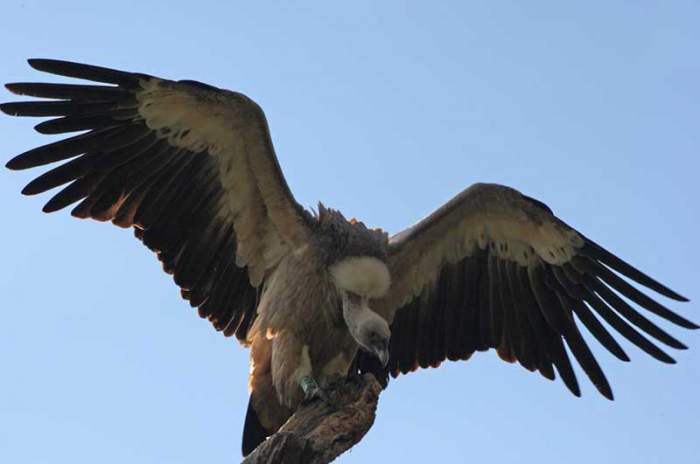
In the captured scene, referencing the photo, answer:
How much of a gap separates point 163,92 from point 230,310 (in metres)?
2.10

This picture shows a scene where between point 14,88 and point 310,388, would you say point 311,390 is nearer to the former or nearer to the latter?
point 310,388

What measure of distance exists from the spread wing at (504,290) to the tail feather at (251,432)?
64.8 inches

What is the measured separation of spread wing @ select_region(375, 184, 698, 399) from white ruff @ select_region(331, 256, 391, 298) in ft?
2.64

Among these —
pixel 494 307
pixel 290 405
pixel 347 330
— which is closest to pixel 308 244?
pixel 347 330

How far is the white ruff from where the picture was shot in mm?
10148

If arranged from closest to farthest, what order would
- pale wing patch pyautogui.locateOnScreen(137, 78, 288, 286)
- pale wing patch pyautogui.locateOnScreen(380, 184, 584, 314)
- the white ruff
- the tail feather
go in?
the white ruff → the tail feather → pale wing patch pyautogui.locateOnScreen(137, 78, 288, 286) → pale wing patch pyautogui.locateOnScreen(380, 184, 584, 314)

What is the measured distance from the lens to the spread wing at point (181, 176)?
10.4m

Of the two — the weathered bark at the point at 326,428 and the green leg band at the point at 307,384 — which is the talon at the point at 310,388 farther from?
the weathered bark at the point at 326,428

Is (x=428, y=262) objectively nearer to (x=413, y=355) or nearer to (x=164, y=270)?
(x=413, y=355)

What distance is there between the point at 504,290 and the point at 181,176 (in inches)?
134

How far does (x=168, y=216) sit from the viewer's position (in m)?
10.8

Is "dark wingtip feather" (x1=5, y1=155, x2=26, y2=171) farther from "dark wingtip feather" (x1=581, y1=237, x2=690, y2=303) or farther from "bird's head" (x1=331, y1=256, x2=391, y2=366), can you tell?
"dark wingtip feather" (x1=581, y1=237, x2=690, y2=303)

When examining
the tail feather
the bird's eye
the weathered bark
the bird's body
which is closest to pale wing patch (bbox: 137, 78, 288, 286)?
the bird's body

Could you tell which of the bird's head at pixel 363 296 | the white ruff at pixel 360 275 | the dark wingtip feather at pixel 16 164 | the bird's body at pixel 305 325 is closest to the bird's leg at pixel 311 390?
the bird's body at pixel 305 325
